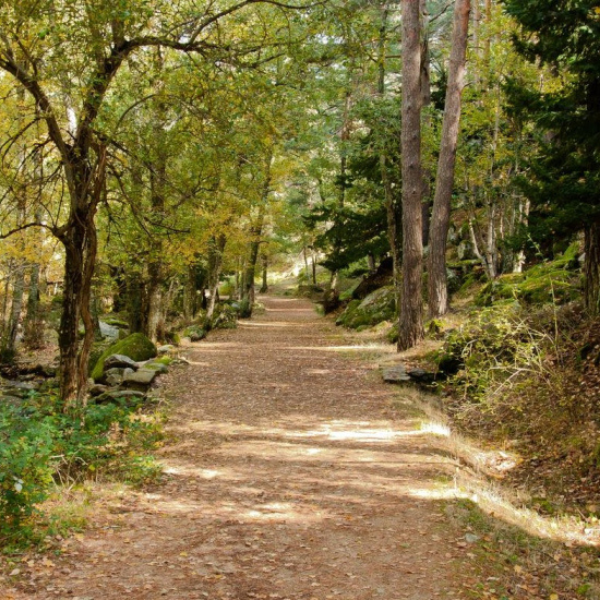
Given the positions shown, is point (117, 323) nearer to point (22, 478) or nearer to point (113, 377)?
point (113, 377)

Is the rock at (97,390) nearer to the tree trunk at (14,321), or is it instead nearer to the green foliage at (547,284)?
the tree trunk at (14,321)

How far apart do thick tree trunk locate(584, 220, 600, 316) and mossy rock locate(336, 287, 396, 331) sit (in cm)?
971

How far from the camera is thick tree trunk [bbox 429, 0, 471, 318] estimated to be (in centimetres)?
1259

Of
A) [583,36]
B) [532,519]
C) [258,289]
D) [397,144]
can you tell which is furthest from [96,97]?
[258,289]

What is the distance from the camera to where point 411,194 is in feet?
42.9

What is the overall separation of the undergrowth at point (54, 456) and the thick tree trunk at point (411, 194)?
21.3ft

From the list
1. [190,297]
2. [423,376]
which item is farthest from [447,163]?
[190,297]

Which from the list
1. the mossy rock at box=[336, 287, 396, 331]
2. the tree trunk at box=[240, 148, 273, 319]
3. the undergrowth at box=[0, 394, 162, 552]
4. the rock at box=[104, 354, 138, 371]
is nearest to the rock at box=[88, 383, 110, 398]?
the rock at box=[104, 354, 138, 371]

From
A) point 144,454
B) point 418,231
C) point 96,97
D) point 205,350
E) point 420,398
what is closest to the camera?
point 96,97

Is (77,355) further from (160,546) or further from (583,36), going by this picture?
(583,36)

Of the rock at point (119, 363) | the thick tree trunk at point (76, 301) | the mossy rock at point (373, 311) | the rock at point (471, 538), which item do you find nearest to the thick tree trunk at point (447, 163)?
the mossy rock at point (373, 311)

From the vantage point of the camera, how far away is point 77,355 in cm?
775

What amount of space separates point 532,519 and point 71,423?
518cm

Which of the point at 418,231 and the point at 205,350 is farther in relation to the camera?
the point at 205,350
